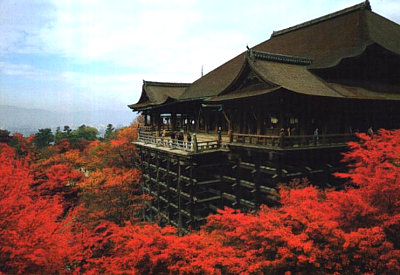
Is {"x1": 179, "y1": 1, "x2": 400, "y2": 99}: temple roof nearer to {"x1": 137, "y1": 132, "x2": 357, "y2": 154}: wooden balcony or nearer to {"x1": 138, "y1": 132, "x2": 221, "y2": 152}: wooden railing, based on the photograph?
{"x1": 137, "y1": 132, "x2": 357, "y2": 154}: wooden balcony

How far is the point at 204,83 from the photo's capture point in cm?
3072

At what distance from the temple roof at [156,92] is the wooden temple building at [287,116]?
222 inches

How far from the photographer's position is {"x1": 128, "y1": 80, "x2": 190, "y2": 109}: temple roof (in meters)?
30.6

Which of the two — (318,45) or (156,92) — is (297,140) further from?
(156,92)

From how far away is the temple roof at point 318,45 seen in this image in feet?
56.1

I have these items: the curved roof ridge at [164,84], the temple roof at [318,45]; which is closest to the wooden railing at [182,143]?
the temple roof at [318,45]

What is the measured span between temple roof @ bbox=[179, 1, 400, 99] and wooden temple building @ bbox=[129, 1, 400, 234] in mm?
112

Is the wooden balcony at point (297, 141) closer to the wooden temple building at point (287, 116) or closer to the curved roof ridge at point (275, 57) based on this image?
the wooden temple building at point (287, 116)

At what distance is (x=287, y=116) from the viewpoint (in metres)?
15.5

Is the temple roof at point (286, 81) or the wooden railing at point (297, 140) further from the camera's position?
the temple roof at point (286, 81)

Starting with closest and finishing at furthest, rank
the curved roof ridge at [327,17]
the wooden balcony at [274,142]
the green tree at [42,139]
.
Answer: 1. the wooden balcony at [274,142]
2. the curved roof ridge at [327,17]
3. the green tree at [42,139]

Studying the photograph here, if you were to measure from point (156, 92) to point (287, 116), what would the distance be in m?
20.0

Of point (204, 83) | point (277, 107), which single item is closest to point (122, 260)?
point (277, 107)

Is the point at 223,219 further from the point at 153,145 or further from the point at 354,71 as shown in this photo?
the point at 354,71
